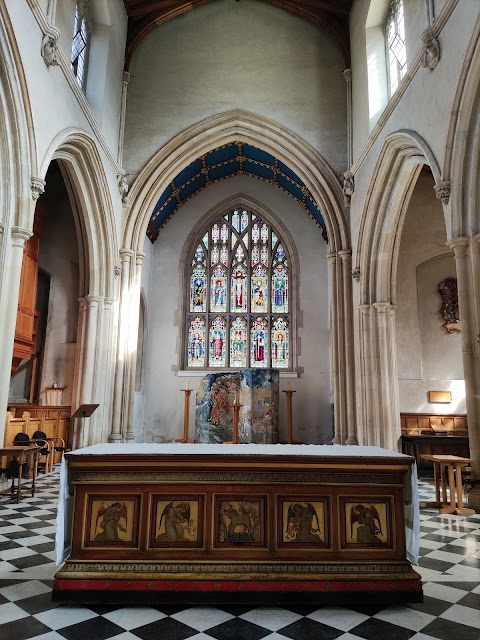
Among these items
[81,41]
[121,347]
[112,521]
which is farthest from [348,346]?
[81,41]

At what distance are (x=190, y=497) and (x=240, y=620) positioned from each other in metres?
0.76

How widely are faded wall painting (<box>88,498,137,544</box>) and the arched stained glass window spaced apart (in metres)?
10.7

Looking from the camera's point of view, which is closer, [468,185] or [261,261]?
[468,185]

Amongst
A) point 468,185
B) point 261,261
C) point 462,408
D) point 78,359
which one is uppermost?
point 261,261

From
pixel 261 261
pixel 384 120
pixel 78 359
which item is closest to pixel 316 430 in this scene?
pixel 261 261

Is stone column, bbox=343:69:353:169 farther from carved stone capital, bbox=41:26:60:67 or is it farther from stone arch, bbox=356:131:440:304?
carved stone capital, bbox=41:26:60:67

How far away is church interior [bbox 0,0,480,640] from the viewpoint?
125 inches

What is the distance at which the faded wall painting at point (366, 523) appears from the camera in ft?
10.3

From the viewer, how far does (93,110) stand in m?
9.32

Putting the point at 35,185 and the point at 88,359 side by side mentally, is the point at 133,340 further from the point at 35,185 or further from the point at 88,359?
the point at 35,185

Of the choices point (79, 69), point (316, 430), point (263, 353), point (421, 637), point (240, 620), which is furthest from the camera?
point (263, 353)

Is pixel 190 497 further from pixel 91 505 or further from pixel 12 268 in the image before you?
pixel 12 268

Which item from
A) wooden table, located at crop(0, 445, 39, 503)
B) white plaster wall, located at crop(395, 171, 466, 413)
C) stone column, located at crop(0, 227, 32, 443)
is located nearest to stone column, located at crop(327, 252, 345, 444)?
white plaster wall, located at crop(395, 171, 466, 413)

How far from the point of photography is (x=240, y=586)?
117 inches
